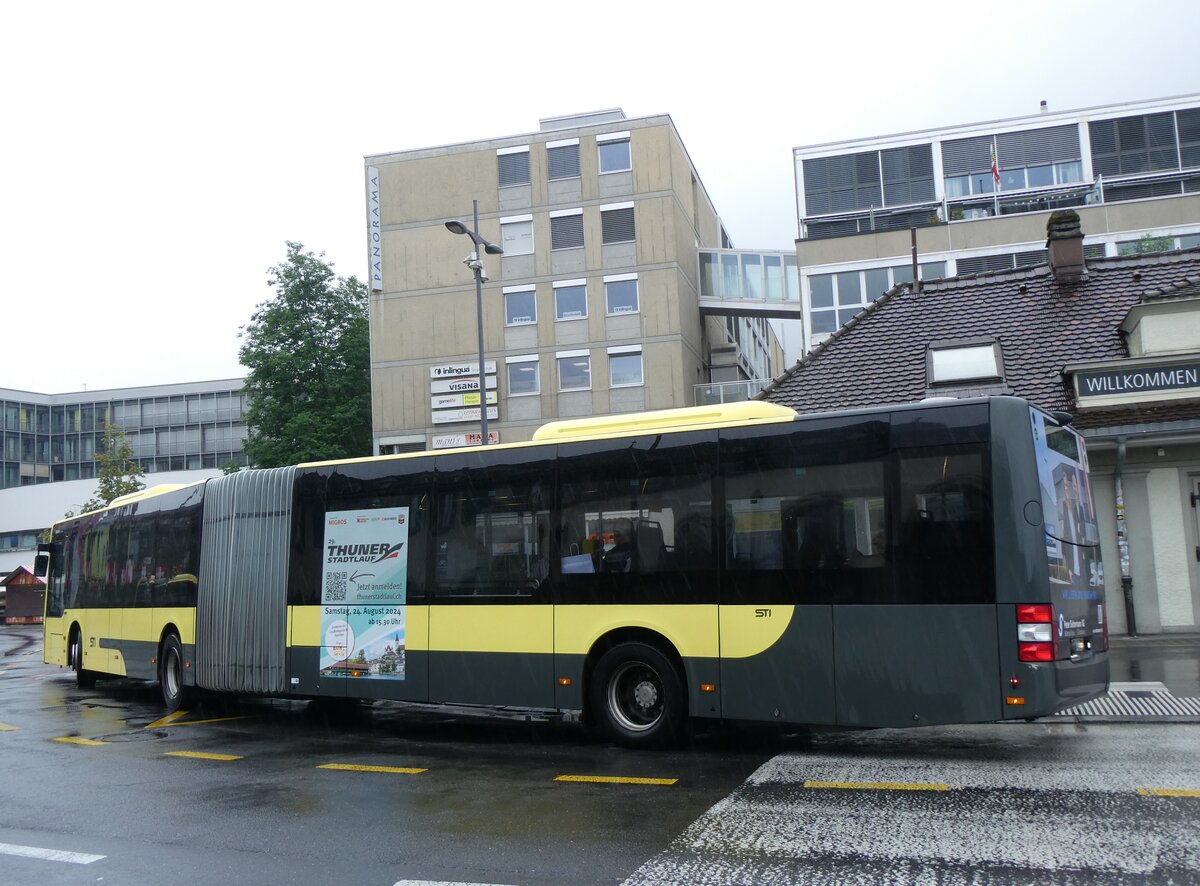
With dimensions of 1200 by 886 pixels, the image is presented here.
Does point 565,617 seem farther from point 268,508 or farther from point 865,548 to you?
point 268,508

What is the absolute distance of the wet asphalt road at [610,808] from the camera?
5.70 metres

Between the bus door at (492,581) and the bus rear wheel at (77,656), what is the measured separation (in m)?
10.0

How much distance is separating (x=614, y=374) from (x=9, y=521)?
7047 cm

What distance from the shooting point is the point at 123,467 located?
189ft

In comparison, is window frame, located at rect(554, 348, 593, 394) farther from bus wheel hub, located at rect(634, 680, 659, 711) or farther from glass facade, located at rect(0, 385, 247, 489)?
glass facade, located at rect(0, 385, 247, 489)

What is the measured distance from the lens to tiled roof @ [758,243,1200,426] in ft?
60.2

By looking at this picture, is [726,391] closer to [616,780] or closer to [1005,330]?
[1005,330]

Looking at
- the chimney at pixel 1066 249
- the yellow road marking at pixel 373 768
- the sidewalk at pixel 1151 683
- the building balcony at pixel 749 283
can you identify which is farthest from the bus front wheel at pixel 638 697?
the building balcony at pixel 749 283

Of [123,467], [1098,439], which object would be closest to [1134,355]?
[1098,439]

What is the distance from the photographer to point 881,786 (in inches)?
300

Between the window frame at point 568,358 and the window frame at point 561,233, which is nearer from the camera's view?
the window frame at point 568,358

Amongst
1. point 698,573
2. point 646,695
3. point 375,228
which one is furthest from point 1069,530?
point 375,228

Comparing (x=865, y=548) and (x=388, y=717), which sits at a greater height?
(x=865, y=548)

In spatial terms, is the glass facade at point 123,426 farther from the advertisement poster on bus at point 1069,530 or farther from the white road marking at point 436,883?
the white road marking at point 436,883
